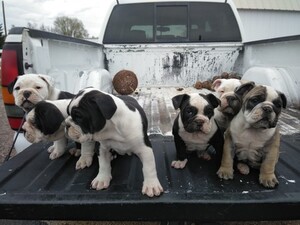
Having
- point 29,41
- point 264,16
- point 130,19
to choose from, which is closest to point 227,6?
point 130,19

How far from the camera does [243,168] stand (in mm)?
2205

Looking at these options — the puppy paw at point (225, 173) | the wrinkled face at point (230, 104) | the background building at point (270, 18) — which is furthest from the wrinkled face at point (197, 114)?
the background building at point (270, 18)

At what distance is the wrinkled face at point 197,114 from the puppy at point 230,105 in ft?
0.60

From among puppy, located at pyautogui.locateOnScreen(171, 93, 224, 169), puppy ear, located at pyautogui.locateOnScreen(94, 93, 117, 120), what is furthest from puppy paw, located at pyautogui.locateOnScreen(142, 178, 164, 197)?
puppy ear, located at pyautogui.locateOnScreen(94, 93, 117, 120)

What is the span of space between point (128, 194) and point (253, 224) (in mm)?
1731

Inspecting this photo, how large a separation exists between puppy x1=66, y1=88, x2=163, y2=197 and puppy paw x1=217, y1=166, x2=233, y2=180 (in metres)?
0.47

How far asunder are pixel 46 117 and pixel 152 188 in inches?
37.2

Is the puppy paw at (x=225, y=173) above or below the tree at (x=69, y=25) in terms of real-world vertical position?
below

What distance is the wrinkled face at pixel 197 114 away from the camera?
211cm

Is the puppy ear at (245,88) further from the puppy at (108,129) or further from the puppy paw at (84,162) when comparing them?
the puppy paw at (84,162)

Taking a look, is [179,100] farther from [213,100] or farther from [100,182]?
[100,182]

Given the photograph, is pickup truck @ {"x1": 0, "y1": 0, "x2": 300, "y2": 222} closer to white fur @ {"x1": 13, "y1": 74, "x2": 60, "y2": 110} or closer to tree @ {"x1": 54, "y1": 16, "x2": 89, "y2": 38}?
white fur @ {"x1": 13, "y1": 74, "x2": 60, "y2": 110}

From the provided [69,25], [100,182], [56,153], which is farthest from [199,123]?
[69,25]

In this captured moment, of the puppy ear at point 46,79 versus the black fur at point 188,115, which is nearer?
the black fur at point 188,115
